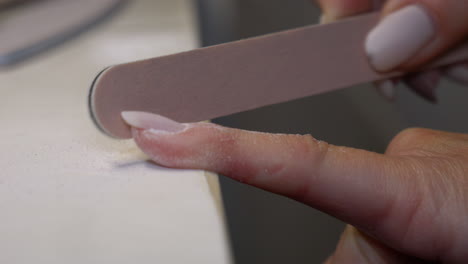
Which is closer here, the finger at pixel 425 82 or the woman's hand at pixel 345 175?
the woman's hand at pixel 345 175

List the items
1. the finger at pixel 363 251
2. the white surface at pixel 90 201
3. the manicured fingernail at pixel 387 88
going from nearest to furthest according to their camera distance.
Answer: the white surface at pixel 90 201
the finger at pixel 363 251
the manicured fingernail at pixel 387 88

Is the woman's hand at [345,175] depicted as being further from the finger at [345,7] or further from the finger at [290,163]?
the finger at [345,7]

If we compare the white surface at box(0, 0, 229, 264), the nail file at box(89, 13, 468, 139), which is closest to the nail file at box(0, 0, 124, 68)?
the white surface at box(0, 0, 229, 264)

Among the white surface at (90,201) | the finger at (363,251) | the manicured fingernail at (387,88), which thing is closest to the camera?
the white surface at (90,201)

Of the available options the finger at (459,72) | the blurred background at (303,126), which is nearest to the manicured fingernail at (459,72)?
the finger at (459,72)

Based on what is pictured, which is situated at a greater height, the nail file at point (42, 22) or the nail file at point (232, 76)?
the nail file at point (42, 22)

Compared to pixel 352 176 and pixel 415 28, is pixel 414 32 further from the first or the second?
pixel 352 176

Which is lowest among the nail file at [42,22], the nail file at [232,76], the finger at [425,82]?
the finger at [425,82]

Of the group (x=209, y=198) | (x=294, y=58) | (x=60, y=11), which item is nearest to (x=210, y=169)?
(x=209, y=198)

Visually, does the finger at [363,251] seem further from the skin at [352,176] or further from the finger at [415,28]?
the finger at [415,28]
